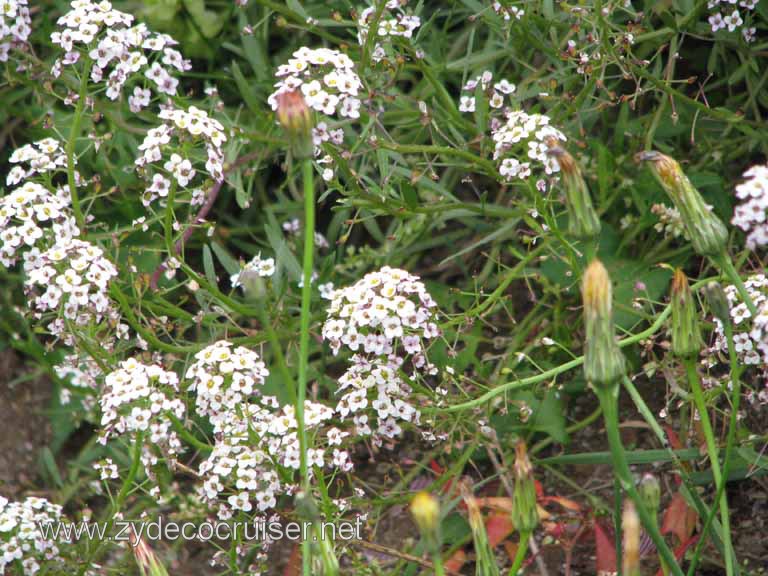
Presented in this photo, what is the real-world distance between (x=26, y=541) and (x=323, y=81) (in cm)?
102

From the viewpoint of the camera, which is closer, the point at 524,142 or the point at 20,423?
the point at 524,142

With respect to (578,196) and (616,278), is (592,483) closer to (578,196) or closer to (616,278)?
(616,278)

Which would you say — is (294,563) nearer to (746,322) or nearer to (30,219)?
(30,219)

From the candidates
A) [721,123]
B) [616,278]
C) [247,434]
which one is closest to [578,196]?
[247,434]

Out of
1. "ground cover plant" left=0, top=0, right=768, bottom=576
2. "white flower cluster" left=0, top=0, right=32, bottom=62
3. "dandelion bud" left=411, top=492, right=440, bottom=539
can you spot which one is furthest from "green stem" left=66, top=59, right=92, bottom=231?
"dandelion bud" left=411, top=492, right=440, bottom=539

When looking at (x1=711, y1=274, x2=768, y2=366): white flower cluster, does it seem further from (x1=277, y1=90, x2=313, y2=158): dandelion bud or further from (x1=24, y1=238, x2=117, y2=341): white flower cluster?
(x1=24, y1=238, x2=117, y2=341): white flower cluster

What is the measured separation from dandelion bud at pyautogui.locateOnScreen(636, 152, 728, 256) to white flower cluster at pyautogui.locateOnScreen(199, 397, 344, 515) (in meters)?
0.69

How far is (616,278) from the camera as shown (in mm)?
2379

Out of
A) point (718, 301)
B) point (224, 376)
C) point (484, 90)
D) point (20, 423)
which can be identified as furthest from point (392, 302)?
point (20, 423)

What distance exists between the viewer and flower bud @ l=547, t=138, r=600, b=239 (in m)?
1.42

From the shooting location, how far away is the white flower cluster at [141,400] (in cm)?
176

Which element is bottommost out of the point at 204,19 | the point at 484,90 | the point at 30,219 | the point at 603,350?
the point at 603,350

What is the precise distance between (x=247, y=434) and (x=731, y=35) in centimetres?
139

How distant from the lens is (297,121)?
1.48m
